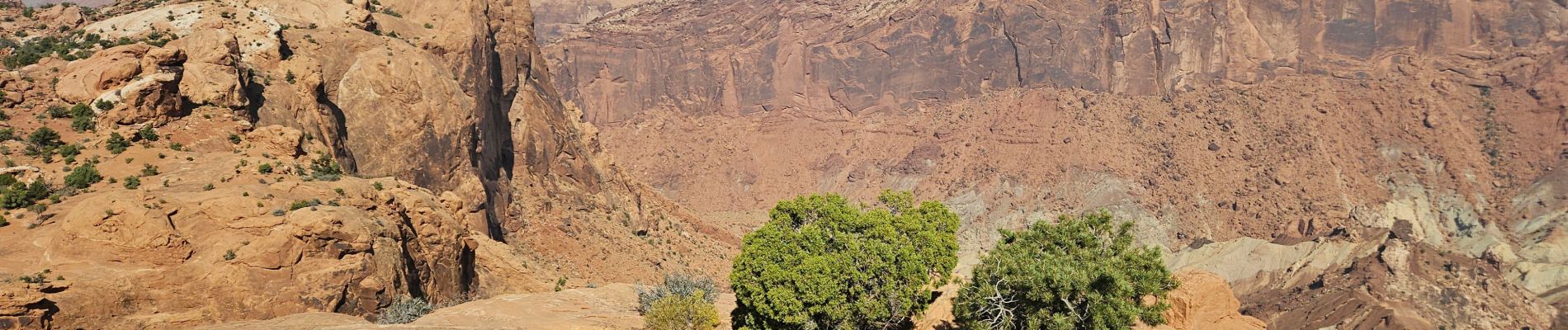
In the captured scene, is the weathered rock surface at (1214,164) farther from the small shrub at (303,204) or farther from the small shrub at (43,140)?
the small shrub at (303,204)

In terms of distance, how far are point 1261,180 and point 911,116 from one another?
1983 inches

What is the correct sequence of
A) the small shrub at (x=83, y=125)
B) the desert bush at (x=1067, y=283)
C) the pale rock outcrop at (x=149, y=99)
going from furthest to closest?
the pale rock outcrop at (x=149, y=99) < the small shrub at (x=83, y=125) < the desert bush at (x=1067, y=283)

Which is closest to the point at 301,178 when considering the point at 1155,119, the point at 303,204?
the point at 303,204

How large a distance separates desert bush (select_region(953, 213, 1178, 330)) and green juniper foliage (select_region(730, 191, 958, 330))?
2.12m

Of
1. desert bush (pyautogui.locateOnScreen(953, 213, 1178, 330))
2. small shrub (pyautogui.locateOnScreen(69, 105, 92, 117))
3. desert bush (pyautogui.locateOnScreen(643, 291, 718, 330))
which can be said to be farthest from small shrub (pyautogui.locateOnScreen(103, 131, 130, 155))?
desert bush (pyautogui.locateOnScreen(953, 213, 1178, 330))

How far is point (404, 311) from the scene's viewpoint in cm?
3716

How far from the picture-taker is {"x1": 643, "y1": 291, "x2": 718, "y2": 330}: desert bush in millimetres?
37406

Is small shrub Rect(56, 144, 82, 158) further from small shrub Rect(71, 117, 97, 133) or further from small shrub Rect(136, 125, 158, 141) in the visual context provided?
small shrub Rect(136, 125, 158, 141)

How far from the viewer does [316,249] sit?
36.6 m

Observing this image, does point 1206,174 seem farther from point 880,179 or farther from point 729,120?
point 729,120

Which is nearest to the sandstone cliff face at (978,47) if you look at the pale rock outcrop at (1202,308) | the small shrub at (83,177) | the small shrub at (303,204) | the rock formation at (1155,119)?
the rock formation at (1155,119)

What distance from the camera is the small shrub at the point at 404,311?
121ft

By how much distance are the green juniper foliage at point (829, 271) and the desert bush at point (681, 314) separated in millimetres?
1916

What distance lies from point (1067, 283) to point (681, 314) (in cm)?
1394
